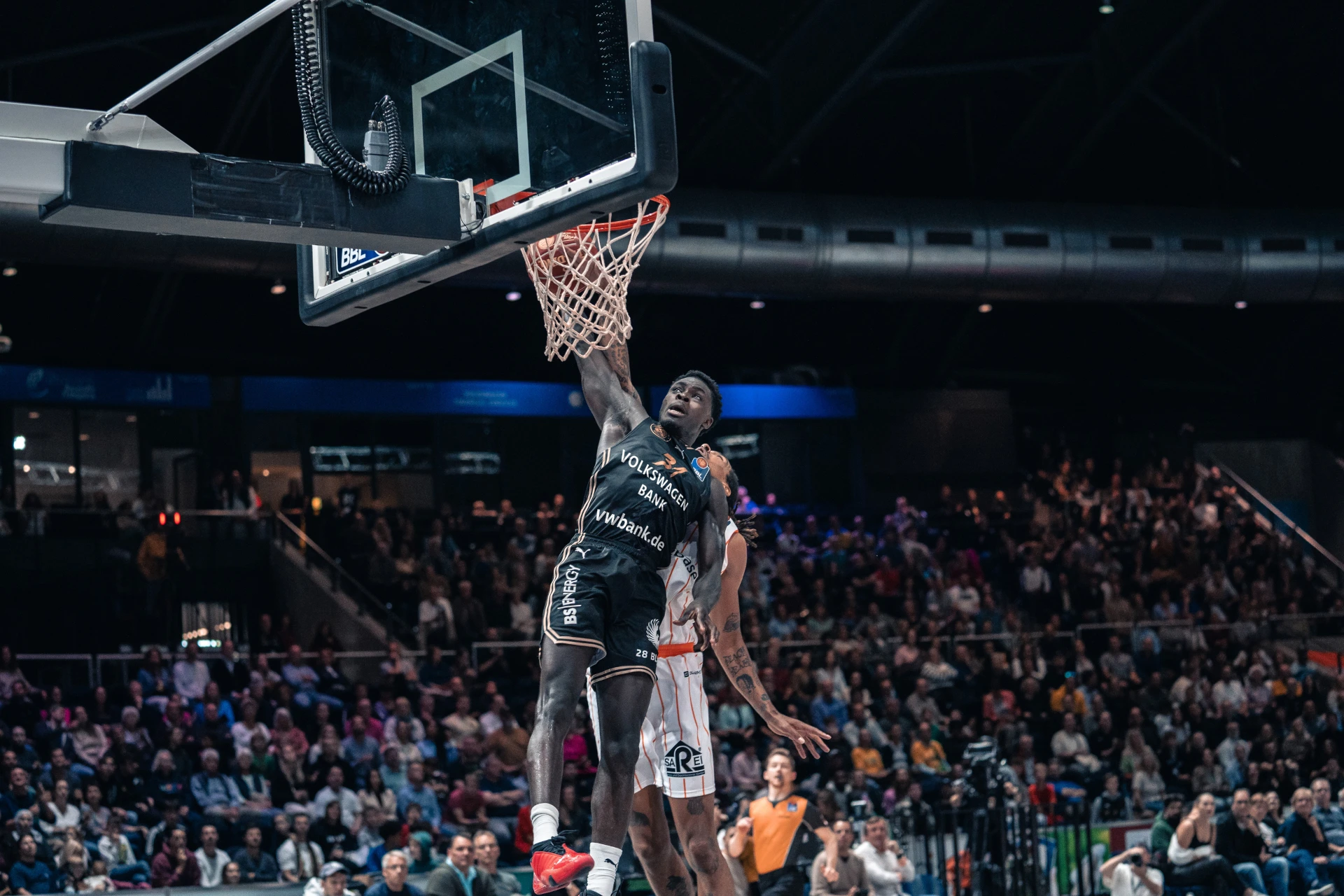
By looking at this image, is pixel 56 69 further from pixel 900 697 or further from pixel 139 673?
pixel 900 697

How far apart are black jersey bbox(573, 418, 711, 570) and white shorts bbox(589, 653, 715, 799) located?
884 mm

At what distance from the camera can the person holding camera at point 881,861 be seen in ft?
41.1

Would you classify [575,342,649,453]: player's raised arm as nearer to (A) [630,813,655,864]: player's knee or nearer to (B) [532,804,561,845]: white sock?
(A) [630,813,655,864]: player's knee

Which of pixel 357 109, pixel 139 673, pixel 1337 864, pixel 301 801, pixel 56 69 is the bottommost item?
pixel 1337 864

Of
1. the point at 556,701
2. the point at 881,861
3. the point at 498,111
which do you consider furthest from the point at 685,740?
the point at 881,861

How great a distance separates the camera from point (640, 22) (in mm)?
5609

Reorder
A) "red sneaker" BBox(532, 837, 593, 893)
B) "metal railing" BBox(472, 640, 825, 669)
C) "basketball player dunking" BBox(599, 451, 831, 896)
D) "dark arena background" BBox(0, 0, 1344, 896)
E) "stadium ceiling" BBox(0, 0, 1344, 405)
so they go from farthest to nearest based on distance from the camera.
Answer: "stadium ceiling" BBox(0, 0, 1344, 405) < "metal railing" BBox(472, 640, 825, 669) < "dark arena background" BBox(0, 0, 1344, 896) < "basketball player dunking" BBox(599, 451, 831, 896) < "red sneaker" BBox(532, 837, 593, 893)

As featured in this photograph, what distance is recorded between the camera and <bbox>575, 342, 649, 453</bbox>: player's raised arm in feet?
22.9

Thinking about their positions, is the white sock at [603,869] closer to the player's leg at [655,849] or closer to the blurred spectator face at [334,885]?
the player's leg at [655,849]

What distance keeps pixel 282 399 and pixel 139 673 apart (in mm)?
10107

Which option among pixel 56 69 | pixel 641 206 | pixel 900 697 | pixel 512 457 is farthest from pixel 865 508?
pixel 641 206

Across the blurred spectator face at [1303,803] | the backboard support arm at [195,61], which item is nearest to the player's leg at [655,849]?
the backboard support arm at [195,61]

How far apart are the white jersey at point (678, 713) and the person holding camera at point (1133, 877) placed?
23.3 feet

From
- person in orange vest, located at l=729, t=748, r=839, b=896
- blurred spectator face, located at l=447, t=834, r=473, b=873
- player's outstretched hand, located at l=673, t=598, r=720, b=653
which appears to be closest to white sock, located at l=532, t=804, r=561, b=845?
player's outstretched hand, located at l=673, t=598, r=720, b=653
